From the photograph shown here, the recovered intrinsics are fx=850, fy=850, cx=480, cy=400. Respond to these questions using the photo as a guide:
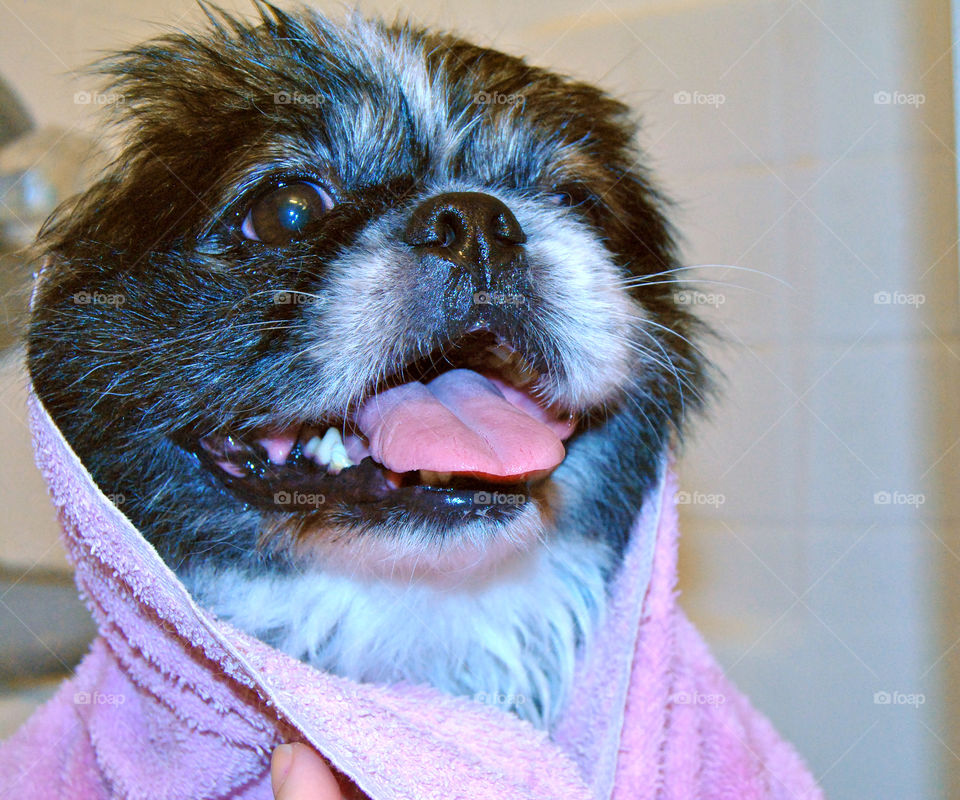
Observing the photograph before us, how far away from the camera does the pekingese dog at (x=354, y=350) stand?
35.2 inches

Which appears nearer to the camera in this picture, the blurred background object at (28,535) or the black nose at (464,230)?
the black nose at (464,230)

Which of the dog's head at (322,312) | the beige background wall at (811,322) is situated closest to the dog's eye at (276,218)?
the dog's head at (322,312)

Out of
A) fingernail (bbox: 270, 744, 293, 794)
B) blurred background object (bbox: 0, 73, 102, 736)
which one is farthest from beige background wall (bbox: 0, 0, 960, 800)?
fingernail (bbox: 270, 744, 293, 794)

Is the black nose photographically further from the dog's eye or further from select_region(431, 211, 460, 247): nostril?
the dog's eye

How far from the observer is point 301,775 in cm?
73

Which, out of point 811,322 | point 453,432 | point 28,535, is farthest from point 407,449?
point 811,322

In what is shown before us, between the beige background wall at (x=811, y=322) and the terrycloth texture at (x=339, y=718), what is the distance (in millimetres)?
495

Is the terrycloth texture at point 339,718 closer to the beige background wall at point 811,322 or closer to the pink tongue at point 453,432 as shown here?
the pink tongue at point 453,432

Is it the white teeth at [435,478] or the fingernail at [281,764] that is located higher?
the white teeth at [435,478]

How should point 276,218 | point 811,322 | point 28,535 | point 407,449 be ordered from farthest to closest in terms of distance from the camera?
point 811,322
point 28,535
point 276,218
point 407,449

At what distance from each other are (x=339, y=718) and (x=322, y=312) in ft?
1.34

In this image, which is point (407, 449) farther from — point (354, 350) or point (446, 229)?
point (446, 229)

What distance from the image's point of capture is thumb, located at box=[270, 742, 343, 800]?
72 cm

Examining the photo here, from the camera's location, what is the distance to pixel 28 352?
3.28 feet
